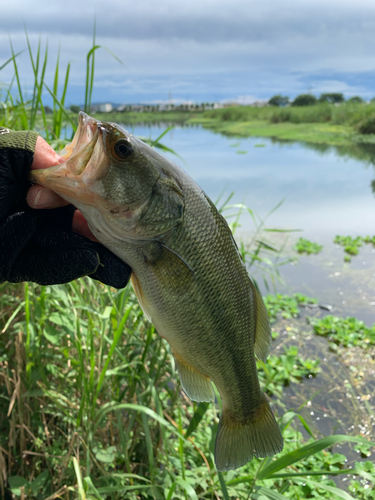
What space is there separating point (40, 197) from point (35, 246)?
0.22 metres

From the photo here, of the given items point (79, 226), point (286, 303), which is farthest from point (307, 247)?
point (79, 226)

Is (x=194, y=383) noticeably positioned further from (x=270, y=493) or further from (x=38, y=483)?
(x=38, y=483)

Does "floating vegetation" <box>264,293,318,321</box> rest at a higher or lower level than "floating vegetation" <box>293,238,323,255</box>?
lower

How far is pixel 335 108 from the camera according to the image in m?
21.2

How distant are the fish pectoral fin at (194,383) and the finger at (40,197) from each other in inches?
31.2

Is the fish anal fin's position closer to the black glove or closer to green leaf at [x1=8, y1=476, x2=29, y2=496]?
the black glove

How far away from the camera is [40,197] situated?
4.94 feet

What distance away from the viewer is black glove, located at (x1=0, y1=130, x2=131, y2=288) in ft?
4.83

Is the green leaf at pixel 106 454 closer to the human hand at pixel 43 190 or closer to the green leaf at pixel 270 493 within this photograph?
the green leaf at pixel 270 493

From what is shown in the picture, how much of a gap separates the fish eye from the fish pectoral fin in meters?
A: 0.82

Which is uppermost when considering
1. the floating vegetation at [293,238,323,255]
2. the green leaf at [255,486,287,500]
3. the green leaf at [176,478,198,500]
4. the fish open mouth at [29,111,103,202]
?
the fish open mouth at [29,111,103,202]

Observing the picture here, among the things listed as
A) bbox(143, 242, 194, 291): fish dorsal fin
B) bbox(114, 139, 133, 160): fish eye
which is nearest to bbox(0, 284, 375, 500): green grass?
bbox(143, 242, 194, 291): fish dorsal fin

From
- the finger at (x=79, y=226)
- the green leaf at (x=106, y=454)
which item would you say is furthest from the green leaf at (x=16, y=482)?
the finger at (x=79, y=226)

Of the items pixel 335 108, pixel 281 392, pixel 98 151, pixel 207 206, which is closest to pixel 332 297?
pixel 281 392
